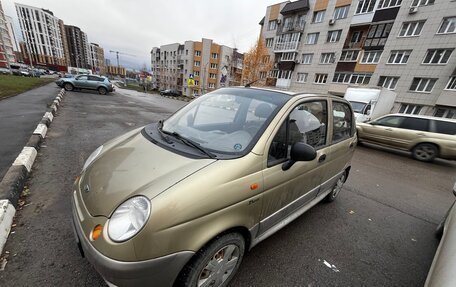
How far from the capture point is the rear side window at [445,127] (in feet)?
22.4

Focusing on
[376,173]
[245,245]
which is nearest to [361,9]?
[376,173]

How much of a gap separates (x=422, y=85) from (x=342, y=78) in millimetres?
7435

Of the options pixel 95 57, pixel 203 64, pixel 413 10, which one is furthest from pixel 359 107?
pixel 95 57

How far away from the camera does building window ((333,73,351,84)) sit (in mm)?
23391

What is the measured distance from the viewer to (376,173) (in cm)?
536

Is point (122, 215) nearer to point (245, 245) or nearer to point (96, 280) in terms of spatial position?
point (96, 280)

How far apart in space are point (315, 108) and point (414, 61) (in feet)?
82.4

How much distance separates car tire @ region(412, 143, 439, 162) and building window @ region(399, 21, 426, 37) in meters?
19.6

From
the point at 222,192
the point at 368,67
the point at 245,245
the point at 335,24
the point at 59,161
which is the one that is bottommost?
the point at 59,161

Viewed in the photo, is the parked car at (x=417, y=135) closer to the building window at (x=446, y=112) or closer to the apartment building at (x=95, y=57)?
the building window at (x=446, y=112)

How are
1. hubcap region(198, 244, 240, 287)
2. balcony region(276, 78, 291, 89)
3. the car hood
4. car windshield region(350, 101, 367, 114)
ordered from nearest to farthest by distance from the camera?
1. the car hood
2. hubcap region(198, 244, 240, 287)
3. car windshield region(350, 101, 367, 114)
4. balcony region(276, 78, 291, 89)

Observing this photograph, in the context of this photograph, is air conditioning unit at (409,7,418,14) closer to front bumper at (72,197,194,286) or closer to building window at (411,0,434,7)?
building window at (411,0,434,7)

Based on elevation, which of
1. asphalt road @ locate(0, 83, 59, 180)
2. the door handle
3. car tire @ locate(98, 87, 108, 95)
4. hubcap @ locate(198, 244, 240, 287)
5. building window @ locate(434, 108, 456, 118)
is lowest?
car tire @ locate(98, 87, 108, 95)

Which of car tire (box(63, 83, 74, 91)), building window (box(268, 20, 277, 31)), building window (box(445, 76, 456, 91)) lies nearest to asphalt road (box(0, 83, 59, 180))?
car tire (box(63, 83, 74, 91))
